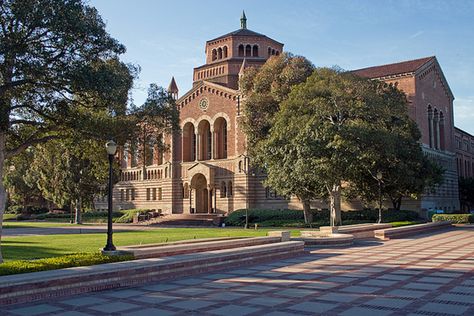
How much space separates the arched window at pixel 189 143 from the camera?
190ft

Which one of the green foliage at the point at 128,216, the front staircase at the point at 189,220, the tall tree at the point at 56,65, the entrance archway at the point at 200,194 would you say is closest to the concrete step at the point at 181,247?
the tall tree at the point at 56,65

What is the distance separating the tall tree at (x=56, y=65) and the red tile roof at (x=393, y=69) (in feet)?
115

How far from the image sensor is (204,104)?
55.4 meters

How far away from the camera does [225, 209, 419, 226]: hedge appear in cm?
3996

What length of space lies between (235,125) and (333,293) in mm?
42455

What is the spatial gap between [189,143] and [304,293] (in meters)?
48.6

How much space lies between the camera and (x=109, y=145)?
47.9ft

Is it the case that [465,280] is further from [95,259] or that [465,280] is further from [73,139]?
[73,139]

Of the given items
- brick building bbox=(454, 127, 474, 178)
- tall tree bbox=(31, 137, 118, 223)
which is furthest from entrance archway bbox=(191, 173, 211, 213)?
brick building bbox=(454, 127, 474, 178)

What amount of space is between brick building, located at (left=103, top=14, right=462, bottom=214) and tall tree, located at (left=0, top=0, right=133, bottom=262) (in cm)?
3235

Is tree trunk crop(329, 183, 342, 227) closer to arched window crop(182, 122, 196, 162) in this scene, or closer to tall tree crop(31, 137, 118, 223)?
tall tree crop(31, 137, 118, 223)

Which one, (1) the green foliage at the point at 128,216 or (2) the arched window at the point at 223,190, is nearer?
(2) the arched window at the point at 223,190

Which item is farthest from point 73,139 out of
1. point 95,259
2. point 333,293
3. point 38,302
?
point 333,293

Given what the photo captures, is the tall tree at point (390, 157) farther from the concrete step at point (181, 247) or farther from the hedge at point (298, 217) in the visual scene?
the concrete step at point (181, 247)
